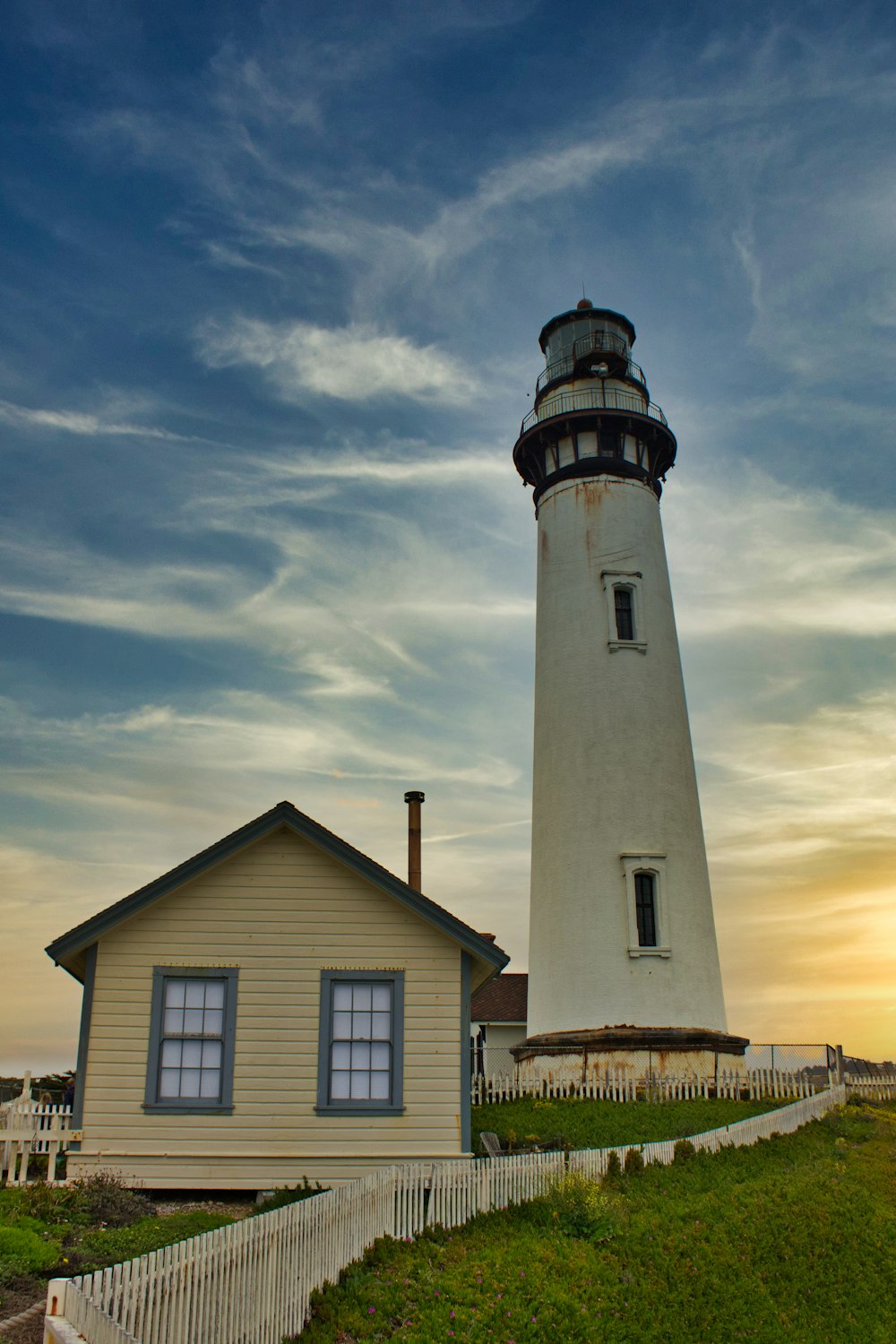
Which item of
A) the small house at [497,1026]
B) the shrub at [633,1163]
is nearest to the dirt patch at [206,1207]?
the shrub at [633,1163]

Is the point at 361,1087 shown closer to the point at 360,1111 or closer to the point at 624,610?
the point at 360,1111

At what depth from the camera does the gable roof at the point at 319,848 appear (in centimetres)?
1619

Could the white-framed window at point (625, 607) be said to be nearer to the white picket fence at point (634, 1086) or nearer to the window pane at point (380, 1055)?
the white picket fence at point (634, 1086)

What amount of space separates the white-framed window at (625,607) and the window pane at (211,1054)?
57.3ft

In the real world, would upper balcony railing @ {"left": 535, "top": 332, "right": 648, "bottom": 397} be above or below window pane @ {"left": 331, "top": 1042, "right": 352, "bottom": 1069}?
above

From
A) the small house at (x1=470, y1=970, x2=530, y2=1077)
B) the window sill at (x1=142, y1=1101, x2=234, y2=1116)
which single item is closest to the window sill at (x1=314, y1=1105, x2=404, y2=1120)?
the window sill at (x1=142, y1=1101, x2=234, y2=1116)

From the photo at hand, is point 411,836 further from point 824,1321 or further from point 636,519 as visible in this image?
point 824,1321

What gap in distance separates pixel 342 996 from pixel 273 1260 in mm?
6333

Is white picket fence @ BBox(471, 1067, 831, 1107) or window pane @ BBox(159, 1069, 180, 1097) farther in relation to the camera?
white picket fence @ BBox(471, 1067, 831, 1107)

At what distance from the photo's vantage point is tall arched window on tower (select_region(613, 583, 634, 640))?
102 feet

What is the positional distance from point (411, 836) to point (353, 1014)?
33.2ft

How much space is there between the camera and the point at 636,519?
106 feet

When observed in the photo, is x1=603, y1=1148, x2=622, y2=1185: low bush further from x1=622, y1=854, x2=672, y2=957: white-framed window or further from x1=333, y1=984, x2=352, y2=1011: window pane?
x1=622, y1=854, x2=672, y2=957: white-framed window

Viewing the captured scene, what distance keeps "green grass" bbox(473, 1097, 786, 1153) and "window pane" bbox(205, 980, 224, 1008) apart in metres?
5.02
